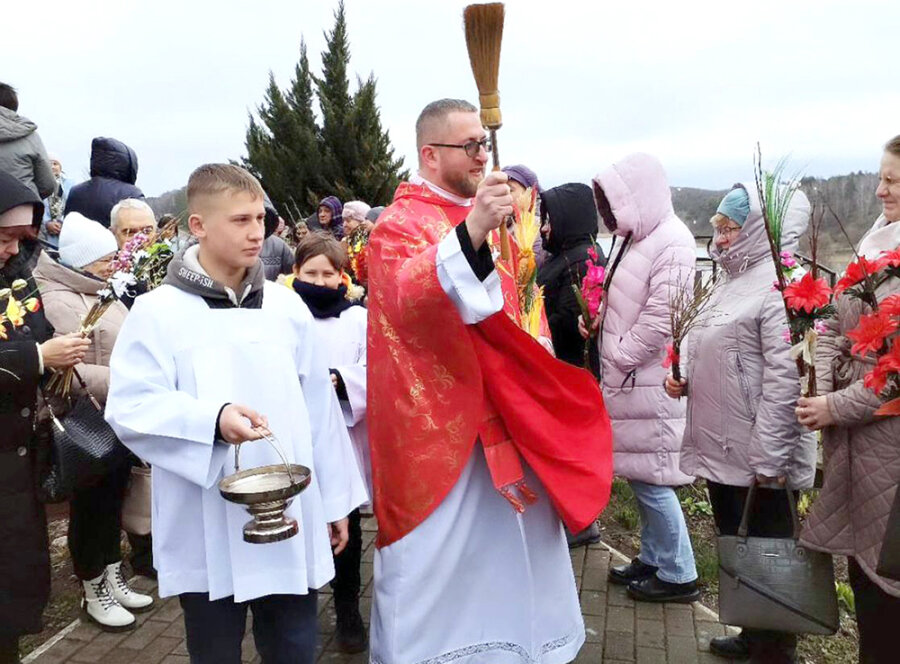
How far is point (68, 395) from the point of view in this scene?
3291 mm

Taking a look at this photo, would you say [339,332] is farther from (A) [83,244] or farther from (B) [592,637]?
(B) [592,637]

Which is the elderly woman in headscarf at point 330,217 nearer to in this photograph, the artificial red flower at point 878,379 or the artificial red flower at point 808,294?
the artificial red flower at point 808,294

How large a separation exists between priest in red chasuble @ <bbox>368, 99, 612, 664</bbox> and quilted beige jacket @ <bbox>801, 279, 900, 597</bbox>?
836 millimetres

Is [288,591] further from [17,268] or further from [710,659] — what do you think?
[710,659]

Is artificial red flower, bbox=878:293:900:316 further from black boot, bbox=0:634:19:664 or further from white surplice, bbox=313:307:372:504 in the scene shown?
black boot, bbox=0:634:19:664

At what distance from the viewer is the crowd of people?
248 centimetres

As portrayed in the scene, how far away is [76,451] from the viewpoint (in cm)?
326

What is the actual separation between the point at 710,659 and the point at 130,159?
5.52 m

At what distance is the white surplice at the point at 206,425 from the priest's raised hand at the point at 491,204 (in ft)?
2.53

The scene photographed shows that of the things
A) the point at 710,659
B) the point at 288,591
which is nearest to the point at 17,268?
the point at 288,591

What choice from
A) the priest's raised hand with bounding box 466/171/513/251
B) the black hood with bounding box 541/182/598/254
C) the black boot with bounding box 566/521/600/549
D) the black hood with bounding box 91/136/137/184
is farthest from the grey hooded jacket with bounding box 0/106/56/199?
the black boot with bounding box 566/521/600/549

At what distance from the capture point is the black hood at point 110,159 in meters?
6.10

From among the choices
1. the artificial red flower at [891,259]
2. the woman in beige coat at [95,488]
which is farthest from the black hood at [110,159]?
the artificial red flower at [891,259]

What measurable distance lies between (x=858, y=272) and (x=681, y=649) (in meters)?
2.09
